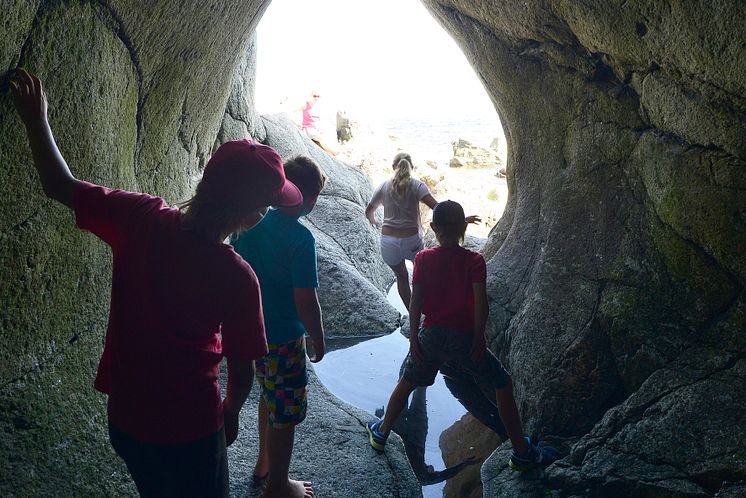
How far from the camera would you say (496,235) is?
659cm

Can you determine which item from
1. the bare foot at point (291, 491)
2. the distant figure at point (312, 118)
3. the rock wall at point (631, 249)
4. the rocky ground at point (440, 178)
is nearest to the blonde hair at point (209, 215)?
the bare foot at point (291, 491)

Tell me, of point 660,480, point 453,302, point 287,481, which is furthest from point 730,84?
point 287,481

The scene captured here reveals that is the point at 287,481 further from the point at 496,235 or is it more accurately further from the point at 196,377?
the point at 496,235

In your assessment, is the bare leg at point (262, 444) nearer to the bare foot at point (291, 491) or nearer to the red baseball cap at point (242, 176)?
the bare foot at point (291, 491)

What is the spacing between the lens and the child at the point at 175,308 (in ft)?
5.58

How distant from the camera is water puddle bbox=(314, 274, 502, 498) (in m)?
3.93

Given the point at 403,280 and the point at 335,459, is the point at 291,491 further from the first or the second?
the point at 403,280

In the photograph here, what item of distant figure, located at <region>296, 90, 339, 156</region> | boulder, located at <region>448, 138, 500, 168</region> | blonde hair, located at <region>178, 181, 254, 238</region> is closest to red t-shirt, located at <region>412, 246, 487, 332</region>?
blonde hair, located at <region>178, 181, 254, 238</region>

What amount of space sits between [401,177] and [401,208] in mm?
302

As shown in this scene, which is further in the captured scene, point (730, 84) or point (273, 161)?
point (730, 84)

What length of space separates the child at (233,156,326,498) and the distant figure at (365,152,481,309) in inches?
114

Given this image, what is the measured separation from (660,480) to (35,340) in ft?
9.55

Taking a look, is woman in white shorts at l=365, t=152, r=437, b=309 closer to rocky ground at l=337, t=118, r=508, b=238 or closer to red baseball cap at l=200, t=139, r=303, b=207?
red baseball cap at l=200, t=139, r=303, b=207

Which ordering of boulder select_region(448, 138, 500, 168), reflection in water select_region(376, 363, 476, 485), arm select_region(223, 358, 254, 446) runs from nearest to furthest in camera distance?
arm select_region(223, 358, 254, 446) → reflection in water select_region(376, 363, 476, 485) → boulder select_region(448, 138, 500, 168)
